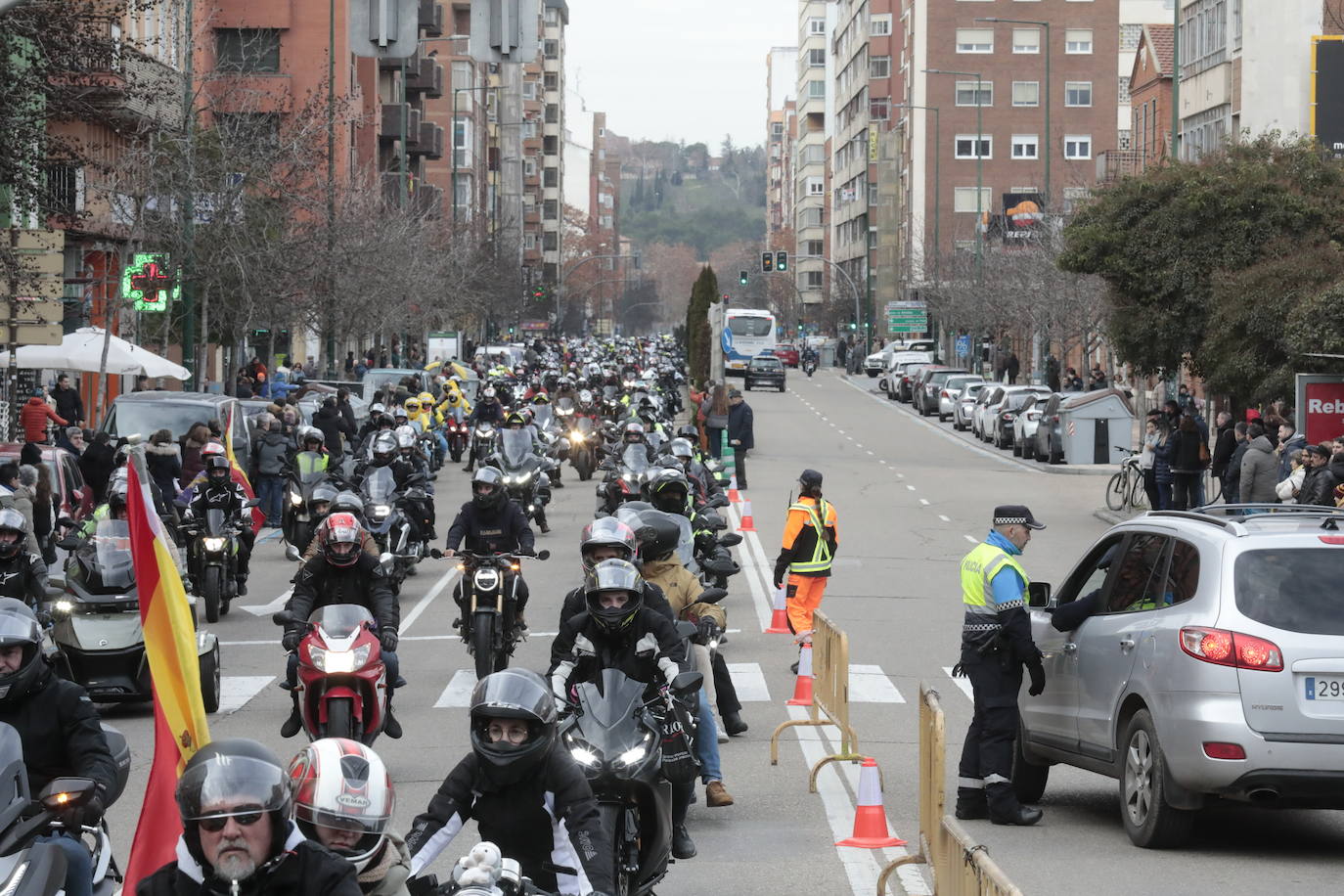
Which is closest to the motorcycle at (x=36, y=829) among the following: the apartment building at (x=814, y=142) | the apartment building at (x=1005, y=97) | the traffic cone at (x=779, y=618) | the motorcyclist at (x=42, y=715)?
the motorcyclist at (x=42, y=715)

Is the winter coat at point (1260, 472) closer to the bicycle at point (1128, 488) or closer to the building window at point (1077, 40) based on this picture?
the bicycle at point (1128, 488)

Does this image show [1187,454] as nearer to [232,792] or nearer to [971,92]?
[232,792]

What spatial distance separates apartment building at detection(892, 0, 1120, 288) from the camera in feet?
386

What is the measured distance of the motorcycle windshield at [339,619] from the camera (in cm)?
1139

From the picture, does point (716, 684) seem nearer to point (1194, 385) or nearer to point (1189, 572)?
point (1189, 572)

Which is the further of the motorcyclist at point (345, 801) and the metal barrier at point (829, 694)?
the metal barrier at point (829, 694)

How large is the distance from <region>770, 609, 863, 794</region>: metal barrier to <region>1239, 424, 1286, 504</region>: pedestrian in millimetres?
11982

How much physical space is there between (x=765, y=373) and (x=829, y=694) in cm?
6890

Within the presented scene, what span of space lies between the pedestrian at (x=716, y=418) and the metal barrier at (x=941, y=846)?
29.5 meters

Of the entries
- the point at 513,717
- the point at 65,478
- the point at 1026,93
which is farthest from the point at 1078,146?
the point at 513,717

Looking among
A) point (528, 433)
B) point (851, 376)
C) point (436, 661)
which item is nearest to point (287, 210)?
point (528, 433)

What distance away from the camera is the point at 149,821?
6840 mm

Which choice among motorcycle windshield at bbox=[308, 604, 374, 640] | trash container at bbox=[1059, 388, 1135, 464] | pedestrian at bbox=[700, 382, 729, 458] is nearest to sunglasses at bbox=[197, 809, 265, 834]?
motorcycle windshield at bbox=[308, 604, 374, 640]

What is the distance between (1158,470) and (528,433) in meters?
9.15
